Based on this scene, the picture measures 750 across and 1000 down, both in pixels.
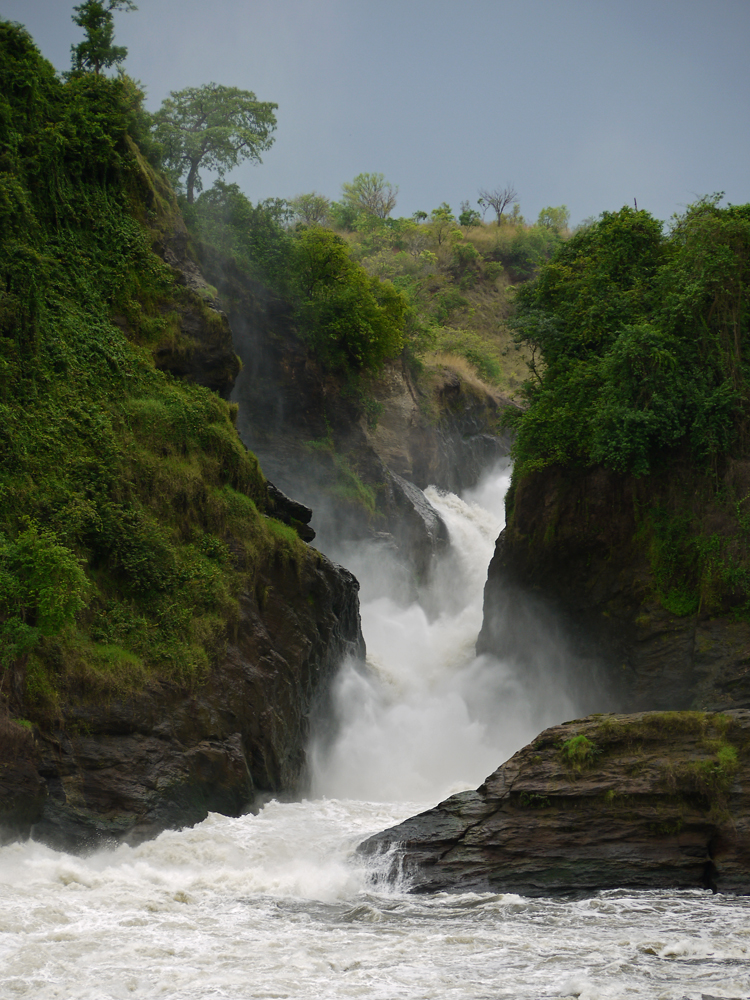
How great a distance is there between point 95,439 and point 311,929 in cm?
1013

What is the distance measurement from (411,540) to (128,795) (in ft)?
72.8

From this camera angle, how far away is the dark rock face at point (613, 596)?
771 inches

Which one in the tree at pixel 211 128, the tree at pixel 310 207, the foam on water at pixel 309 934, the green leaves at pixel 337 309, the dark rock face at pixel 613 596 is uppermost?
the tree at pixel 310 207

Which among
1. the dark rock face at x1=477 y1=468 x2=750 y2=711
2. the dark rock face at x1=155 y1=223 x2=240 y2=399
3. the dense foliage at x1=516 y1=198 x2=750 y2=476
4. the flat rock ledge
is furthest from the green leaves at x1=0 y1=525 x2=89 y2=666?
the dark rock face at x1=477 y1=468 x2=750 y2=711

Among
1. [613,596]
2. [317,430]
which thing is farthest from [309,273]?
[613,596]

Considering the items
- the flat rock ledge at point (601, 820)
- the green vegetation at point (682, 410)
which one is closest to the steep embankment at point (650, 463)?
the green vegetation at point (682, 410)

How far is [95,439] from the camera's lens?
55.3 ft

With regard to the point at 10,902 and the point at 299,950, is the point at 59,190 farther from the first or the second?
the point at 299,950

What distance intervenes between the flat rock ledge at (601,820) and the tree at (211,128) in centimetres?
2938

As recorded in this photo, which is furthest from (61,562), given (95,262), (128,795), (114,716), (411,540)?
(411,540)

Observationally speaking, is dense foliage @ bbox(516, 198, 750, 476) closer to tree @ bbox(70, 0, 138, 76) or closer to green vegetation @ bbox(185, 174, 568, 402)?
green vegetation @ bbox(185, 174, 568, 402)

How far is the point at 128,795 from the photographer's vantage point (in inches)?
545

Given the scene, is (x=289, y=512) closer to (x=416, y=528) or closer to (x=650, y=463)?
(x=650, y=463)

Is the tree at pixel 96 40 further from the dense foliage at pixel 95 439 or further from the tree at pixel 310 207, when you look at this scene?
the tree at pixel 310 207
